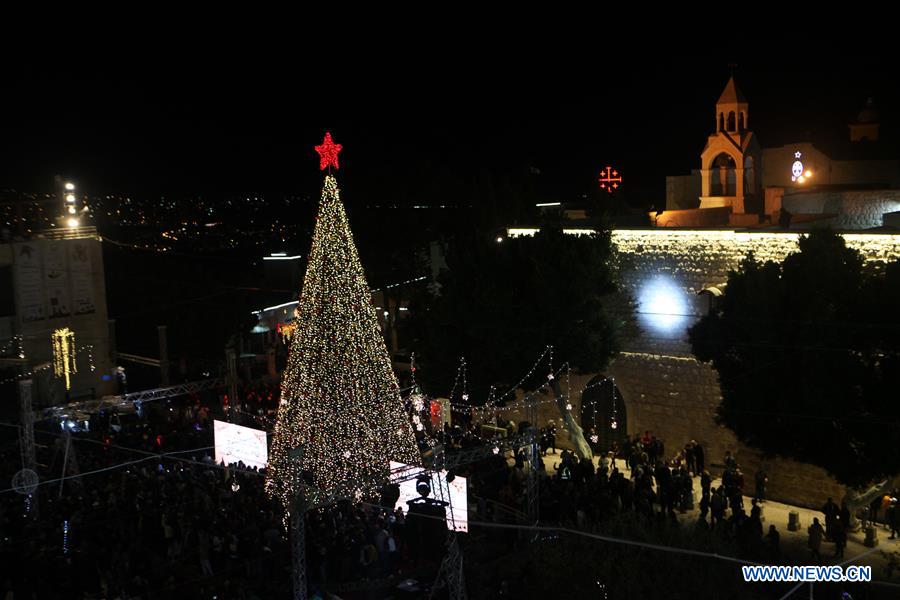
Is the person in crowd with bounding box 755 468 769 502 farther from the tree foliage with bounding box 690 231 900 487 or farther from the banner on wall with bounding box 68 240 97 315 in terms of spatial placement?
the banner on wall with bounding box 68 240 97 315

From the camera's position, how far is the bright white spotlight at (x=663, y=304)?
67.5 feet

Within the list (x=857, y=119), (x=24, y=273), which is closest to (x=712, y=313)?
(x=24, y=273)

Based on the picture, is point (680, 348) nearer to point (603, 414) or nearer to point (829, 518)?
point (603, 414)

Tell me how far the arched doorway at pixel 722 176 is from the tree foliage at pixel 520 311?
13.3 m

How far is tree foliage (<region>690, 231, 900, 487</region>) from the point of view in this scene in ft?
51.7

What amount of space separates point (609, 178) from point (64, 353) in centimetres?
2087

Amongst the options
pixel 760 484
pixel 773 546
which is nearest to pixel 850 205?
pixel 760 484

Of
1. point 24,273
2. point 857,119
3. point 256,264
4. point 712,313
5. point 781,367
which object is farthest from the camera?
point 256,264

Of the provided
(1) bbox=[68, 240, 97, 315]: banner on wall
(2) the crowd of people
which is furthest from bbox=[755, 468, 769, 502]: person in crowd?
(1) bbox=[68, 240, 97, 315]: banner on wall

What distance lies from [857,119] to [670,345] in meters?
20.9

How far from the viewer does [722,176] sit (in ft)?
107

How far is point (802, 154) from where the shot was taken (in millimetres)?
33594

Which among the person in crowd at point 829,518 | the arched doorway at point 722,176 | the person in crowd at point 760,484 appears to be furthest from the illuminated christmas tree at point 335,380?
the arched doorway at point 722,176

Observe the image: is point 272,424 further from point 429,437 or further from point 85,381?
point 85,381
